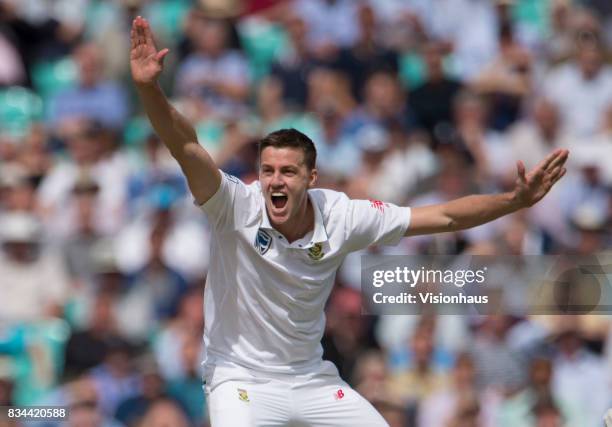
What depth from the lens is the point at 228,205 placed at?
4.98 m

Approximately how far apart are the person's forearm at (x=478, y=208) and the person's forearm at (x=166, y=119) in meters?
1.45

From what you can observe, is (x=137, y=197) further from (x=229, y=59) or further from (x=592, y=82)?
(x=592, y=82)

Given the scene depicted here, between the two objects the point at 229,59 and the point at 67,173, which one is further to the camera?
the point at 229,59

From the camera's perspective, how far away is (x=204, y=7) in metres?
10.7

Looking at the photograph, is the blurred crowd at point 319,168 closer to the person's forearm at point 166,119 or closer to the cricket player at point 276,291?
the cricket player at point 276,291

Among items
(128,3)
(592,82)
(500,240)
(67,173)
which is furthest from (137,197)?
(592,82)

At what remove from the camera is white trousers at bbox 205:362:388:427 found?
499cm

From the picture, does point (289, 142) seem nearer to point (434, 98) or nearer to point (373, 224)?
point (373, 224)

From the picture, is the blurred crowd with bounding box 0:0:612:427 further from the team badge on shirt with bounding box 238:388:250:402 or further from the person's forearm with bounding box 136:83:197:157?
the person's forearm with bounding box 136:83:197:157

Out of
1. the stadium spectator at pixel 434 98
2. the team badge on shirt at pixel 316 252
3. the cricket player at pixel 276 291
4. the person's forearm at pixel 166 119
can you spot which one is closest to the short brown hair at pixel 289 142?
the cricket player at pixel 276 291

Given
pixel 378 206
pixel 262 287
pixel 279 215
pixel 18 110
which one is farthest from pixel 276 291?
pixel 18 110

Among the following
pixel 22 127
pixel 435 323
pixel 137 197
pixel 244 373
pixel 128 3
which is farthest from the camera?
pixel 128 3

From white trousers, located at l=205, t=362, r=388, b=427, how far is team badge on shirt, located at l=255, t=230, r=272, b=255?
0.57 meters

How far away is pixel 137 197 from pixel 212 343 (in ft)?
13.8
